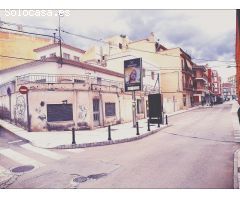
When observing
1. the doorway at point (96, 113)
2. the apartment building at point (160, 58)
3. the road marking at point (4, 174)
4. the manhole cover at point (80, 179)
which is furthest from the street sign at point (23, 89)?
the apartment building at point (160, 58)

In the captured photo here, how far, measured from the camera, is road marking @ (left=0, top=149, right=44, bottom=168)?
27.5 ft

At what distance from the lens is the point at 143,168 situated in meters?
7.15

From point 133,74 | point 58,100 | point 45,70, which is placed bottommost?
point 58,100

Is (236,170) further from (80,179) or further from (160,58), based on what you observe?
(160,58)

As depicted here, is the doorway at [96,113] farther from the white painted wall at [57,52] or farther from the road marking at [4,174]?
the road marking at [4,174]

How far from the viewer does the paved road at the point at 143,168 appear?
6129 millimetres

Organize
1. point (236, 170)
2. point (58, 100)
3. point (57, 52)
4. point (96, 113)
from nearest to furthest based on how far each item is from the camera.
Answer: point (236, 170) < point (58, 100) < point (96, 113) < point (57, 52)

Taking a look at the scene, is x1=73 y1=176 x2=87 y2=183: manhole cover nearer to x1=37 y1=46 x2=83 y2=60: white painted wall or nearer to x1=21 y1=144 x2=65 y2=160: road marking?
x1=21 y1=144 x2=65 y2=160: road marking

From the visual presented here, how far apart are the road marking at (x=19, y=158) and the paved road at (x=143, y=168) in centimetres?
34

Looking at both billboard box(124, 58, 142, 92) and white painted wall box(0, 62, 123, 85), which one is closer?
billboard box(124, 58, 142, 92)

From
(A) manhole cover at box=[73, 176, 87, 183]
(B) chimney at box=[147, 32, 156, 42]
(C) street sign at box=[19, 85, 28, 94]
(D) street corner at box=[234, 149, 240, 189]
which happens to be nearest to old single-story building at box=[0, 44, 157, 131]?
(C) street sign at box=[19, 85, 28, 94]

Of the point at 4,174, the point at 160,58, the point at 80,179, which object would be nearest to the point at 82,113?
the point at 4,174

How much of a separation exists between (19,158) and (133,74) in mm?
9978

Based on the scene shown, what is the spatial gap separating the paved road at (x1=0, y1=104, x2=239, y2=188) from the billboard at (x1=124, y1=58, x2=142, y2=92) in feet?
23.2
